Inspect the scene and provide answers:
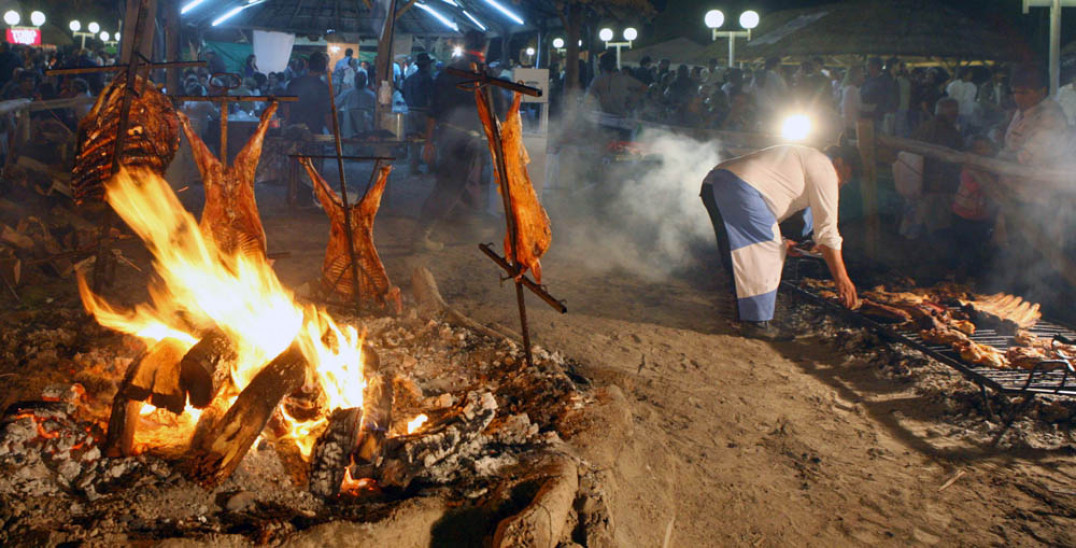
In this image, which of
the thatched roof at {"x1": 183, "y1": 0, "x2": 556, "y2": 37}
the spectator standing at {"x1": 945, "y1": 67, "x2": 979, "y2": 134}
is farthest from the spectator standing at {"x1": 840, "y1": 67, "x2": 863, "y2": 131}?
the thatched roof at {"x1": 183, "y1": 0, "x2": 556, "y2": 37}

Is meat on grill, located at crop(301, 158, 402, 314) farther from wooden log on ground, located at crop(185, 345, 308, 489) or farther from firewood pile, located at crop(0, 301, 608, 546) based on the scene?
wooden log on ground, located at crop(185, 345, 308, 489)

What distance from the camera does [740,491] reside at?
3.89 m

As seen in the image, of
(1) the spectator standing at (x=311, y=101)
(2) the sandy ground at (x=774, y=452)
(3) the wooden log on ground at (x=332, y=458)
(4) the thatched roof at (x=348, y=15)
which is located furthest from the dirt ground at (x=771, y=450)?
(4) the thatched roof at (x=348, y=15)

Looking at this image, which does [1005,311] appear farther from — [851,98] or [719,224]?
[851,98]

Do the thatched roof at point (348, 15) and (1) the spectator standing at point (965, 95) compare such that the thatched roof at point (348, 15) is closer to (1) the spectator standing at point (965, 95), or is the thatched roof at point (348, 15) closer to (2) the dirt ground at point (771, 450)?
(1) the spectator standing at point (965, 95)

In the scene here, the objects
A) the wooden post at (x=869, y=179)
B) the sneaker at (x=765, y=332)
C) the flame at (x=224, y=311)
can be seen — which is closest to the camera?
the flame at (x=224, y=311)

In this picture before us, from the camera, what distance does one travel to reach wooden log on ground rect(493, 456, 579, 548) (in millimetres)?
A: 2811

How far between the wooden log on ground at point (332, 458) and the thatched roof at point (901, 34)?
12644mm

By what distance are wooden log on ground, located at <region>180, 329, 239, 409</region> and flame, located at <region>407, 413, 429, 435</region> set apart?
3.06 ft

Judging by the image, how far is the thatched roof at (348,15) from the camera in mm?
16734

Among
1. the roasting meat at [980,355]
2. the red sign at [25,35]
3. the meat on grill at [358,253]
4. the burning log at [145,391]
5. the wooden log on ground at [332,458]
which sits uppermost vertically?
the red sign at [25,35]

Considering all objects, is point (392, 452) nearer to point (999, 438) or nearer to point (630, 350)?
point (630, 350)

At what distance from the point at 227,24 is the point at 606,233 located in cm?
1243

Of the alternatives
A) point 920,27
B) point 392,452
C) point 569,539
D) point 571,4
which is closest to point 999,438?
point 569,539
